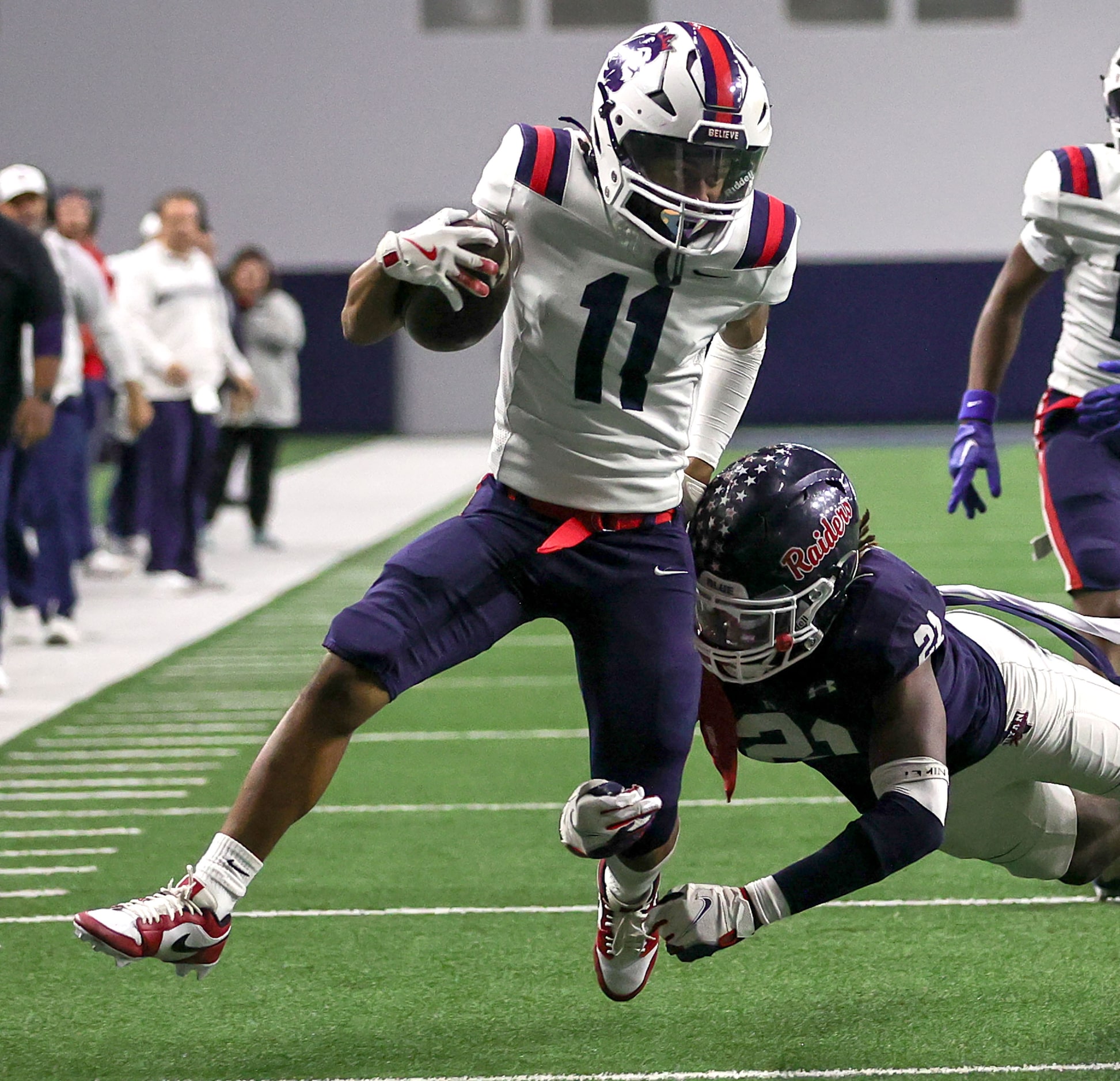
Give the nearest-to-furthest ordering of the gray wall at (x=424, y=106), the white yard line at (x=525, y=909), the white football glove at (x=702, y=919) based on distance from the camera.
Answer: the white football glove at (x=702, y=919) < the white yard line at (x=525, y=909) < the gray wall at (x=424, y=106)

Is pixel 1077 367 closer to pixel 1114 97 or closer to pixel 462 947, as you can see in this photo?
pixel 1114 97

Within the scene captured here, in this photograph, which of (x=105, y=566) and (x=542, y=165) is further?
(x=105, y=566)

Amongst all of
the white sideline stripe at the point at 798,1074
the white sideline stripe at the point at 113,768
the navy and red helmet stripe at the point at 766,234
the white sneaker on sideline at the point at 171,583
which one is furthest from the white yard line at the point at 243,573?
the navy and red helmet stripe at the point at 766,234

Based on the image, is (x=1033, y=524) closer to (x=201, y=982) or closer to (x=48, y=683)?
(x=48, y=683)

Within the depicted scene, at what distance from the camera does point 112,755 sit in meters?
5.04

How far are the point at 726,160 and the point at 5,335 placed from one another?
3.60 meters

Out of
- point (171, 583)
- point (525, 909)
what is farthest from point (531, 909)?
point (171, 583)

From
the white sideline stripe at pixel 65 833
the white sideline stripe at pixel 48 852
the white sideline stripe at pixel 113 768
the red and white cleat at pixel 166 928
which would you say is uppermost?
the red and white cleat at pixel 166 928

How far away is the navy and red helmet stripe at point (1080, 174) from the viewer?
3.82 m

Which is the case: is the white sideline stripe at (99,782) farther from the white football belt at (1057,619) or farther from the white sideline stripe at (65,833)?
the white football belt at (1057,619)

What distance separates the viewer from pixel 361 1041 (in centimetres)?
283

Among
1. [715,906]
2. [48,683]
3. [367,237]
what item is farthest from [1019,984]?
[367,237]

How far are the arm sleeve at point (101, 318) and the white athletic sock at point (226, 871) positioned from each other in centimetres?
488

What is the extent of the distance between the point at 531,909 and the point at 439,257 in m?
1.56
